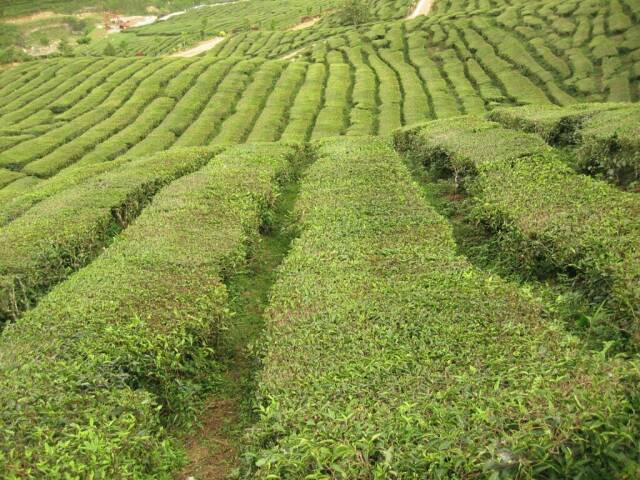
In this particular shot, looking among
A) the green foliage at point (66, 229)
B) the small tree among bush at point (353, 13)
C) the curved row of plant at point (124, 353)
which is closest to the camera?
the curved row of plant at point (124, 353)

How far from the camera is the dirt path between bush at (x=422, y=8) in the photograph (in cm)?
6810

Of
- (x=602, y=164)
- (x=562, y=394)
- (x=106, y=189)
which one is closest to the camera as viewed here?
(x=562, y=394)

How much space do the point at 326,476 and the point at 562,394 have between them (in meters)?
2.48

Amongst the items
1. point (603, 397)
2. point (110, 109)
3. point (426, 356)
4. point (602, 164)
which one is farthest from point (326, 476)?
point (110, 109)

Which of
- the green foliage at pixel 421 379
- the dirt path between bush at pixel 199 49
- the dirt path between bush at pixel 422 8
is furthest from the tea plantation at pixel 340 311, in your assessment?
the dirt path between bush at pixel 199 49

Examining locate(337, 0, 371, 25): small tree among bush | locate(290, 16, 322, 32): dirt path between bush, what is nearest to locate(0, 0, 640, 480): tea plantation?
locate(337, 0, 371, 25): small tree among bush

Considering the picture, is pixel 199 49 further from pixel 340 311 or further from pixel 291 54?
pixel 340 311

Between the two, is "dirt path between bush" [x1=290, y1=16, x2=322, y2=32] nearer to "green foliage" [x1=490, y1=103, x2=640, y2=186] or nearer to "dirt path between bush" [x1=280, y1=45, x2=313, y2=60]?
"dirt path between bush" [x1=280, y1=45, x2=313, y2=60]

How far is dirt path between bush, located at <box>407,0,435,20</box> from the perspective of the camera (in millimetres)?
68100

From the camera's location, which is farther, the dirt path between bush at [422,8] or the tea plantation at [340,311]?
the dirt path between bush at [422,8]

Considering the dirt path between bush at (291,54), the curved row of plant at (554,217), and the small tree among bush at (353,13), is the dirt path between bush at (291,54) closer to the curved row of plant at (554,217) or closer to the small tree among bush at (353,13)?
the small tree among bush at (353,13)

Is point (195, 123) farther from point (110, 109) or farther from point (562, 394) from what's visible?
point (562, 394)

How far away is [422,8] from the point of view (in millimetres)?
69938

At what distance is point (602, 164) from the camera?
14227 mm
